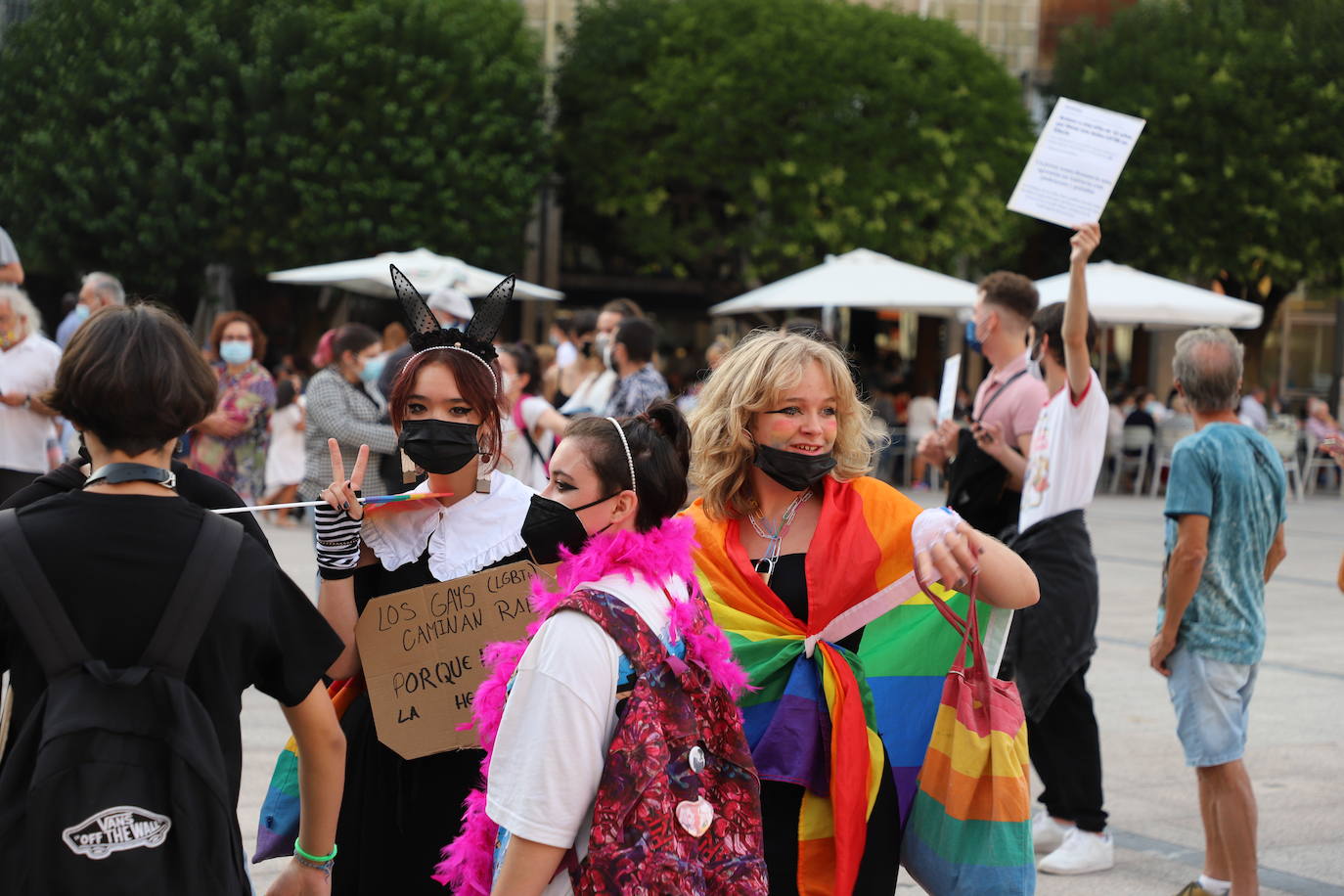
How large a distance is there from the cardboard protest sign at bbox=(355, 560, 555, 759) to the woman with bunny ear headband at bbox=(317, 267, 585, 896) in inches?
1.9

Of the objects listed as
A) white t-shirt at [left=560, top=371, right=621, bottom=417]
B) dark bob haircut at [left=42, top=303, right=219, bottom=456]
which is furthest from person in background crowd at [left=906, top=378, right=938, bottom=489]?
dark bob haircut at [left=42, top=303, right=219, bottom=456]

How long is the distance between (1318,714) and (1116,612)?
307 centimetres

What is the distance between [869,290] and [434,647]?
44.2 ft

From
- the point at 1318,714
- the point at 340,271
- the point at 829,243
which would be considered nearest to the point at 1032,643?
the point at 1318,714

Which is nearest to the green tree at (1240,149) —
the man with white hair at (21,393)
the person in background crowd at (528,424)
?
the person in background crowd at (528,424)

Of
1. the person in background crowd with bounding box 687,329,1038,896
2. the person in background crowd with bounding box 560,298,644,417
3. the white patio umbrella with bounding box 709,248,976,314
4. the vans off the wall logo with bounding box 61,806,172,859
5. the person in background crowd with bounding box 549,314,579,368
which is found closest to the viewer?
the vans off the wall logo with bounding box 61,806,172,859

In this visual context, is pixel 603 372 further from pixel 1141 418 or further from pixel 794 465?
pixel 1141 418

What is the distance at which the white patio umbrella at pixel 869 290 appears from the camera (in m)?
16.1

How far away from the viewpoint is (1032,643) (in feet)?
17.0

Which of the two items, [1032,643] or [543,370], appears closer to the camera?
[1032,643]

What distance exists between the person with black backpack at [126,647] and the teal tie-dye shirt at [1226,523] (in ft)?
10.3

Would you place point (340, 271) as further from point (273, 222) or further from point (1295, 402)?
point (1295, 402)

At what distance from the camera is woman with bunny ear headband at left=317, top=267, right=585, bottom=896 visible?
3.11m

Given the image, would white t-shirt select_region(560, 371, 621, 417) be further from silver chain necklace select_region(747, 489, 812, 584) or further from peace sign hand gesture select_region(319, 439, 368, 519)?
peace sign hand gesture select_region(319, 439, 368, 519)
